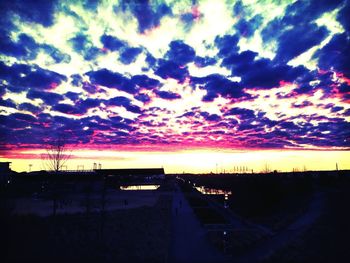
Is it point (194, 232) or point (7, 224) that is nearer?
point (7, 224)

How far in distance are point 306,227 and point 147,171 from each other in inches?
4099

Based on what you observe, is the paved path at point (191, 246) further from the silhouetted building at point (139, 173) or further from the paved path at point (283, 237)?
the silhouetted building at point (139, 173)

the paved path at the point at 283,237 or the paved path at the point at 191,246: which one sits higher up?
the paved path at the point at 283,237

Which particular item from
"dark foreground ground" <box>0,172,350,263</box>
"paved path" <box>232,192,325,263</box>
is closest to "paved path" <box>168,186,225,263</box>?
"dark foreground ground" <box>0,172,350,263</box>

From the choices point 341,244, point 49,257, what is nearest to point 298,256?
point 341,244

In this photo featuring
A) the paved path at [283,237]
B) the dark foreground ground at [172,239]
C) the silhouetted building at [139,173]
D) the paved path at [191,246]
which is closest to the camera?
the paved path at [191,246]

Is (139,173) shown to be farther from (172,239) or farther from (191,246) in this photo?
(191,246)

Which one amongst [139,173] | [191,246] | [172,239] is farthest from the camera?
[139,173]

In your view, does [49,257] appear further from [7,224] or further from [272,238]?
[272,238]

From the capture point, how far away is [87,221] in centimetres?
2497

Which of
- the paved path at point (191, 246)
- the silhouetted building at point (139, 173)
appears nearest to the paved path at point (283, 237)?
the paved path at point (191, 246)

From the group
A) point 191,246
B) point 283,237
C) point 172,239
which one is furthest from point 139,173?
point 191,246

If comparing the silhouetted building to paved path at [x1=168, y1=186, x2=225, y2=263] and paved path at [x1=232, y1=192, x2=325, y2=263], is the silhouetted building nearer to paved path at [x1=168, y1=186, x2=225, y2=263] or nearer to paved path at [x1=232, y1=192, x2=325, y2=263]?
paved path at [x1=232, y1=192, x2=325, y2=263]

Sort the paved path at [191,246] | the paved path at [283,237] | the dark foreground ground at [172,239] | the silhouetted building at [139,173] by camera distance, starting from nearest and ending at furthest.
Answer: the paved path at [191,246] → the paved path at [283,237] → the dark foreground ground at [172,239] → the silhouetted building at [139,173]
